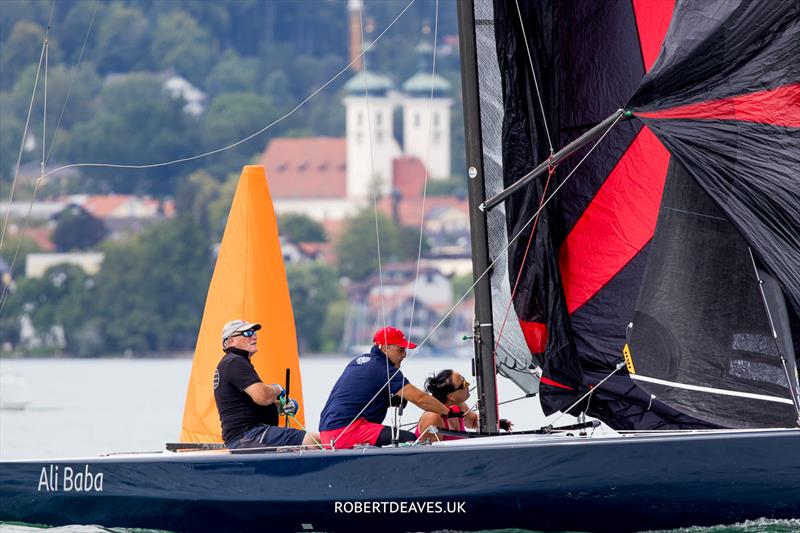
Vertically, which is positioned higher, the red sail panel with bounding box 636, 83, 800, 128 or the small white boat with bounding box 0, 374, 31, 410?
the red sail panel with bounding box 636, 83, 800, 128

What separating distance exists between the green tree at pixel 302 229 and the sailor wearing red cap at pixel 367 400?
69.9m

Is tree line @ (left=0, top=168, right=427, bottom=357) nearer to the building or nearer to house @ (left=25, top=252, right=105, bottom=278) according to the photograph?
house @ (left=25, top=252, right=105, bottom=278)

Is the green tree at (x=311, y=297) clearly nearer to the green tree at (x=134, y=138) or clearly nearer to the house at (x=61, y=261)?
the house at (x=61, y=261)

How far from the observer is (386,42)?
11112cm

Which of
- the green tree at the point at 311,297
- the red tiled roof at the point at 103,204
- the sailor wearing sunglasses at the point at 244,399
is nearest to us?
the sailor wearing sunglasses at the point at 244,399

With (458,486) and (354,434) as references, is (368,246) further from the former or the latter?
(458,486)

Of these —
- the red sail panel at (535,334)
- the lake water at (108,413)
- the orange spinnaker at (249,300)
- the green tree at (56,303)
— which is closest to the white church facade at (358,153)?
the green tree at (56,303)

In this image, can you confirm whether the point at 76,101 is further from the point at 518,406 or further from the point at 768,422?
the point at 768,422

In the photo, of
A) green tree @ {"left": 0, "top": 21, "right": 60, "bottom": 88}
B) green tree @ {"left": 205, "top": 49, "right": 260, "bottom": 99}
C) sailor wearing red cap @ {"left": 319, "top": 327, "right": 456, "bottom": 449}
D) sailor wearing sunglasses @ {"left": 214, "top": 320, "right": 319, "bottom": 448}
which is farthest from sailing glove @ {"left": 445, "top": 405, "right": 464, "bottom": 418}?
green tree @ {"left": 205, "top": 49, "right": 260, "bottom": 99}

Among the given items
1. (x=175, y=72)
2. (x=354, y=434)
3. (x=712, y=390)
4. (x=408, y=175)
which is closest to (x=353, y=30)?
(x=175, y=72)

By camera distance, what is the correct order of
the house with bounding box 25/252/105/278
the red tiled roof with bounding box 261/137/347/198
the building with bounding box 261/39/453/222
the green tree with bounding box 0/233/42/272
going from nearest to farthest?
the house with bounding box 25/252/105/278
the green tree with bounding box 0/233/42/272
the building with bounding box 261/39/453/222
the red tiled roof with bounding box 261/137/347/198

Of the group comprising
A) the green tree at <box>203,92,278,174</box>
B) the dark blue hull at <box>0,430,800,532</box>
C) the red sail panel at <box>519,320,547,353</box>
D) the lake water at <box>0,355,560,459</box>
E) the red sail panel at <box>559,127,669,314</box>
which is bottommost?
the lake water at <box>0,355,560,459</box>

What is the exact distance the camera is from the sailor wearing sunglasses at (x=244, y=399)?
6715mm

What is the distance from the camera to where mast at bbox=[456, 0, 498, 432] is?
22.4ft
